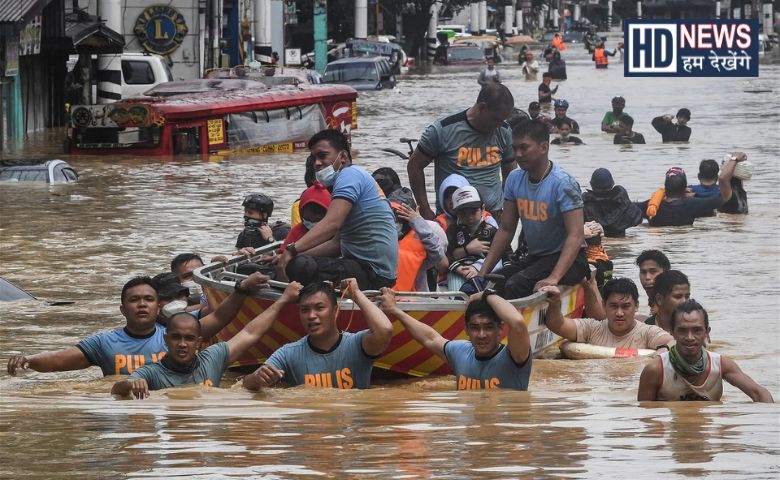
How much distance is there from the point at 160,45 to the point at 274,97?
50.3ft

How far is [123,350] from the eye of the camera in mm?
9477

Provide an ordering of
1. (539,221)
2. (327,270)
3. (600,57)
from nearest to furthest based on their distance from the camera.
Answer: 1. (327,270)
2. (539,221)
3. (600,57)

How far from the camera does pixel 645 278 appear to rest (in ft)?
38.5

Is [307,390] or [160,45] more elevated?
[160,45]

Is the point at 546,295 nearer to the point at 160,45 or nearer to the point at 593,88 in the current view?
the point at 160,45

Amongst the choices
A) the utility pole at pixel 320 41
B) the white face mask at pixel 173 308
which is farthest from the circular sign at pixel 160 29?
the white face mask at pixel 173 308

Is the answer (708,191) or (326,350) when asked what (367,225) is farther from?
(708,191)

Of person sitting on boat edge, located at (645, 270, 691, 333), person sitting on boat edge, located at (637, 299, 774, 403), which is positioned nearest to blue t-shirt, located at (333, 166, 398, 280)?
person sitting on boat edge, located at (645, 270, 691, 333)

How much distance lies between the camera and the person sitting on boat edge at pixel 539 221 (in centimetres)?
1050

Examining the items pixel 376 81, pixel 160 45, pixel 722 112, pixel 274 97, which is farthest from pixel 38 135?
pixel 376 81

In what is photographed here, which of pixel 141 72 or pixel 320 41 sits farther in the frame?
pixel 320 41

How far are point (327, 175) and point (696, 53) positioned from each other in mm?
56438

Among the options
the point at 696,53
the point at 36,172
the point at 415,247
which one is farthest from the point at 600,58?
the point at 415,247

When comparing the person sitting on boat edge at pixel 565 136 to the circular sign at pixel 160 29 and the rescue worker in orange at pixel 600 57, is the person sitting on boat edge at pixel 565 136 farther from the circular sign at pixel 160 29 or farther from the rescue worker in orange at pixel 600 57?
the rescue worker in orange at pixel 600 57
